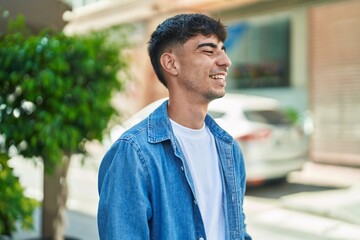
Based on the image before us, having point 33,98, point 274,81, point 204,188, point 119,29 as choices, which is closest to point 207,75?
point 204,188

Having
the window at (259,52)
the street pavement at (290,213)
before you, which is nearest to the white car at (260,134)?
the street pavement at (290,213)

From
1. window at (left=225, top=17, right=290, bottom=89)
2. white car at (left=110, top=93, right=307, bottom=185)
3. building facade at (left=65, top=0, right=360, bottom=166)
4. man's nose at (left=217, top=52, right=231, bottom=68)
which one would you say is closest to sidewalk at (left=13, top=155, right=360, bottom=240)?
white car at (left=110, top=93, right=307, bottom=185)

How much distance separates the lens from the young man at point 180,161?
1392 millimetres

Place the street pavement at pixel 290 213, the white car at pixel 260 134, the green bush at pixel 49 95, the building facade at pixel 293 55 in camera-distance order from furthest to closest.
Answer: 1. the building facade at pixel 293 55
2. the white car at pixel 260 134
3. the street pavement at pixel 290 213
4. the green bush at pixel 49 95

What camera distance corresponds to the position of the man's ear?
1.63m

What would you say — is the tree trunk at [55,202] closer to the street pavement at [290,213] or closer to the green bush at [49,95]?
the street pavement at [290,213]

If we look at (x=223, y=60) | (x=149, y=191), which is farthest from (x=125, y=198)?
(x=223, y=60)

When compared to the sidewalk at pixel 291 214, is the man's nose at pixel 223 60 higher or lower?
higher

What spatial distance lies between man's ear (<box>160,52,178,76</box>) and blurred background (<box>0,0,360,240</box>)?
2.10 metres

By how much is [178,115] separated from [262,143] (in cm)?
536

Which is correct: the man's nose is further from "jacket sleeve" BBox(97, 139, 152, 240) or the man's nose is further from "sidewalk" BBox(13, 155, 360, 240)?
Answer: "sidewalk" BBox(13, 155, 360, 240)

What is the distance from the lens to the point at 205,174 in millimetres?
1597

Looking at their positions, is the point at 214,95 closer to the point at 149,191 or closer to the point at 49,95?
the point at 149,191

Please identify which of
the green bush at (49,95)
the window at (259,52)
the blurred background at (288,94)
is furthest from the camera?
the window at (259,52)
